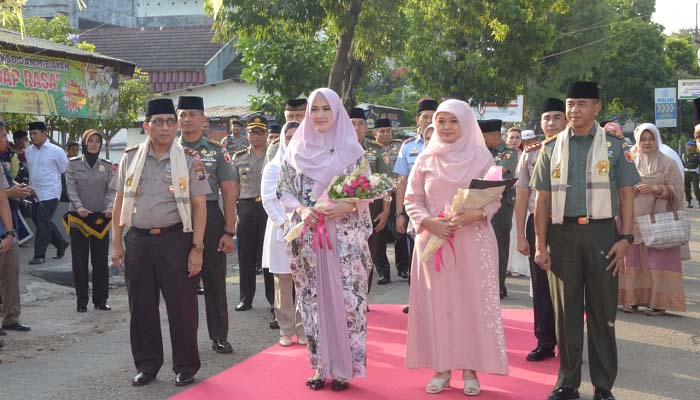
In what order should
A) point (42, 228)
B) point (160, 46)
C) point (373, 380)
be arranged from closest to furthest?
point (373, 380) → point (42, 228) → point (160, 46)

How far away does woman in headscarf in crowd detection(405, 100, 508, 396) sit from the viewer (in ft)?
19.2

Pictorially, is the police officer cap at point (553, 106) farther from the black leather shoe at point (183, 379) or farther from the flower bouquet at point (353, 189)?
the black leather shoe at point (183, 379)

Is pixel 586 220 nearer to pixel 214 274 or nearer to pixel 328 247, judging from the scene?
pixel 328 247

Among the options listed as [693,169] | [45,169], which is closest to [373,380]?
[45,169]

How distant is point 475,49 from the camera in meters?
25.4

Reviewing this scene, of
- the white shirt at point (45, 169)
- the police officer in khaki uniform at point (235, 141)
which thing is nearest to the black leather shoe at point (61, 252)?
the white shirt at point (45, 169)

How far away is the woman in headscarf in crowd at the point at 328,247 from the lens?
596 cm

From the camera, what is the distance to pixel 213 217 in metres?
7.25

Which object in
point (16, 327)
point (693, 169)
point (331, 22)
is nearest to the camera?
point (16, 327)

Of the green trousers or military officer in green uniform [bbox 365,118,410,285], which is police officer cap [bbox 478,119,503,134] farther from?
the green trousers

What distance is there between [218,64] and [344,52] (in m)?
23.0

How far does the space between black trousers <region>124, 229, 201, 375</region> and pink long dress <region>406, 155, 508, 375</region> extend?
1.64 m

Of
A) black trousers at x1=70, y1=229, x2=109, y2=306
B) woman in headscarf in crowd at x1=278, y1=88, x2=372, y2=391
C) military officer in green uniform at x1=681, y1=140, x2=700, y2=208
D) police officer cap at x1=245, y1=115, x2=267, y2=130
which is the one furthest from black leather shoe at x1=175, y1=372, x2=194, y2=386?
military officer in green uniform at x1=681, y1=140, x2=700, y2=208

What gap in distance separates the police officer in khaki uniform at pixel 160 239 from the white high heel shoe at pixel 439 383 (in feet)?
5.71
